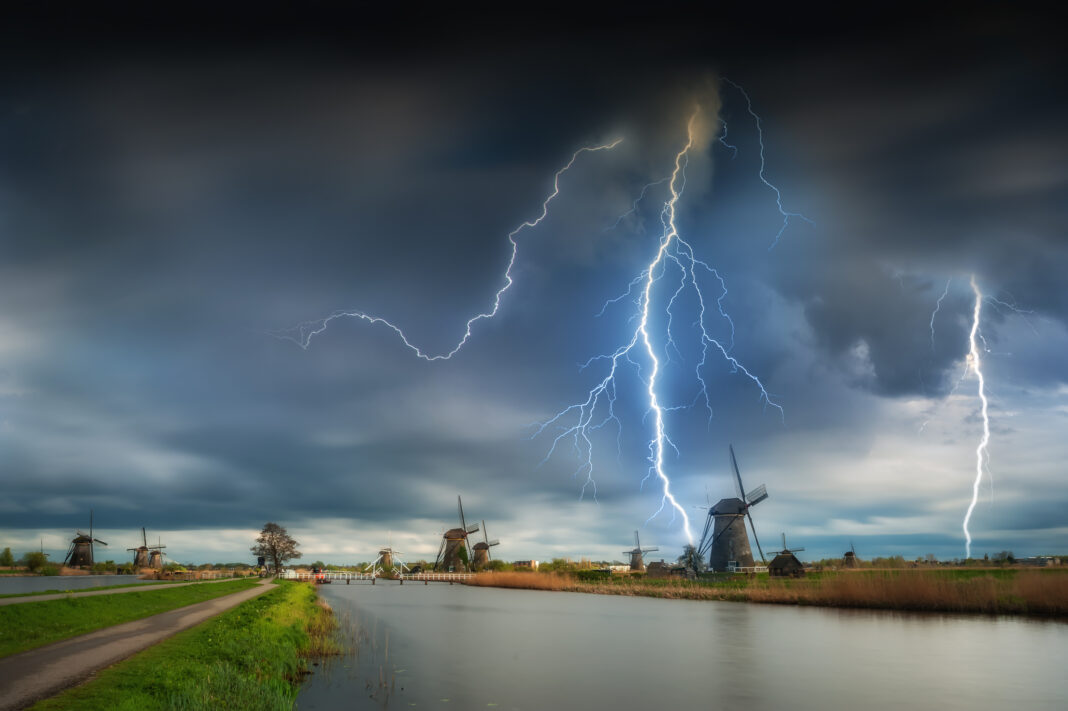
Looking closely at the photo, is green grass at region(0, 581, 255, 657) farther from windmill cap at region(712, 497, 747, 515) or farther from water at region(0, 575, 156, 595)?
windmill cap at region(712, 497, 747, 515)

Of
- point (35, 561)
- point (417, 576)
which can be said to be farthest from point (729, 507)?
point (35, 561)

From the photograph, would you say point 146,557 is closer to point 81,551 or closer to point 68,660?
point 81,551

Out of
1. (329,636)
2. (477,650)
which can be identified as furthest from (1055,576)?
(329,636)

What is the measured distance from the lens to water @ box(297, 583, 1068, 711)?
17.4 metres

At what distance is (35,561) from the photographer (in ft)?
382

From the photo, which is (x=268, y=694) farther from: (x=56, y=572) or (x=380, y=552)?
(x=380, y=552)

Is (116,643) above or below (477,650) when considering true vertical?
above

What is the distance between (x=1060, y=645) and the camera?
24.5 m

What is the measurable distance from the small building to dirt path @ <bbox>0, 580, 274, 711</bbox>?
64.9m

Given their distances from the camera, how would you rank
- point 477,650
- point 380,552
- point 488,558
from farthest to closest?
point 380,552 < point 488,558 < point 477,650

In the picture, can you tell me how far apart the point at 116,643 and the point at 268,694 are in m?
8.55

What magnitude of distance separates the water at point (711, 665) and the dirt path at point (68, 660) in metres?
4.88

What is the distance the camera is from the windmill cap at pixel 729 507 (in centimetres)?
8175

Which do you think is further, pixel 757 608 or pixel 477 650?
pixel 757 608
